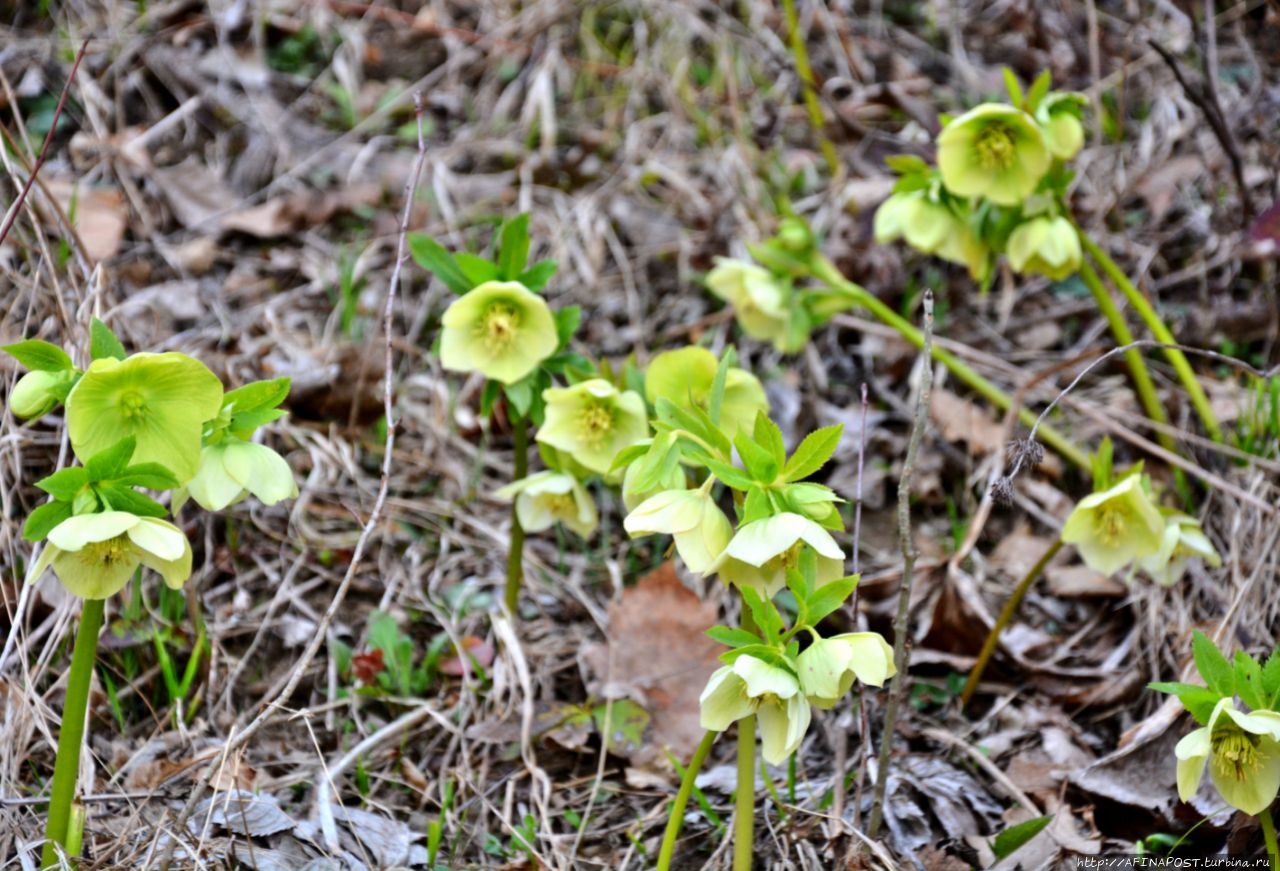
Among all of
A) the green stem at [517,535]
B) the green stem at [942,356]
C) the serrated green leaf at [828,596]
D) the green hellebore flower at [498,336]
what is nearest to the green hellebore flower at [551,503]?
the green stem at [517,535]

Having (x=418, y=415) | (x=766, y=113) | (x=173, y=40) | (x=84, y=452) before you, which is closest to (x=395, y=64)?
(x=173, y=40)

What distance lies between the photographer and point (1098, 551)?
5.29ft

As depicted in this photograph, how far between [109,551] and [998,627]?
Answer: 3.91ft

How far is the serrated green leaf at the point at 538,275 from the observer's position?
1.58 metres

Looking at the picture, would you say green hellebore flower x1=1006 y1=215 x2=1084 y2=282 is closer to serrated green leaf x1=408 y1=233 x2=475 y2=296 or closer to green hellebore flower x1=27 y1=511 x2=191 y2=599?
serrated green leaf x1=408 y1=233 x2=475 y2=296

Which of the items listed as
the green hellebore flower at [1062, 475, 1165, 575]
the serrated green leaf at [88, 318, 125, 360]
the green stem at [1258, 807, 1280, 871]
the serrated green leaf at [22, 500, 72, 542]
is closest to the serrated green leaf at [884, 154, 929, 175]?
the green hellebore flower at [1062, 475, 1165, 575]

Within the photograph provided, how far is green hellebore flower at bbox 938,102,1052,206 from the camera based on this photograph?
5.57ft

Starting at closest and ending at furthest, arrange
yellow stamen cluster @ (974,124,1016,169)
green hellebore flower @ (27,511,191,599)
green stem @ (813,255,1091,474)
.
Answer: green hellebore flower @ (27,511,191,599)
yellow stamen cluster @ (974,124,1016,169)
green stem @ (813,255,1091,474)

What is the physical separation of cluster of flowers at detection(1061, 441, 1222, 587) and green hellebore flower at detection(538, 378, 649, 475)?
2.06 feet

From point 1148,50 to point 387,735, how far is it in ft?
8.26

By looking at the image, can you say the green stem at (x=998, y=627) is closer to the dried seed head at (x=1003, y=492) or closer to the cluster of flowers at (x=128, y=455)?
the dried seed head at (x=1003, y=492)

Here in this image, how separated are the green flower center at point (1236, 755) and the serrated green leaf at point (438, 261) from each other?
1.10 metres

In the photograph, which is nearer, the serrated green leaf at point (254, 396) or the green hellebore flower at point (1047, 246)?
the serrated green leaf at point (254, 396)

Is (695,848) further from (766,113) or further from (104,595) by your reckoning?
(766,113)
